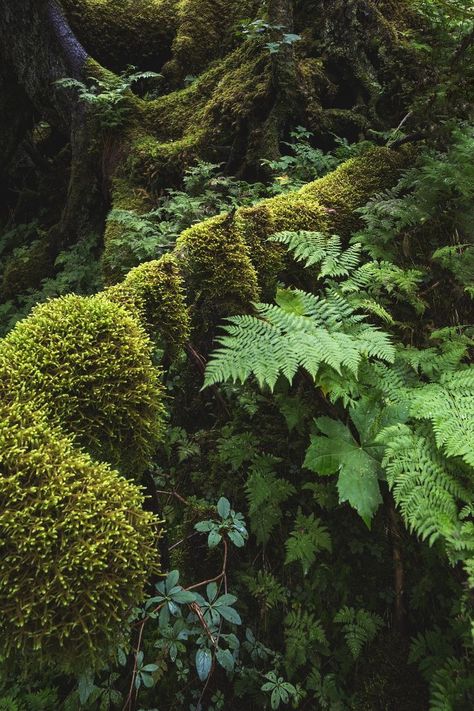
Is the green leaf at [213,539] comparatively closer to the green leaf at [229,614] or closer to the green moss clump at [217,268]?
the green leaf at [229,614]

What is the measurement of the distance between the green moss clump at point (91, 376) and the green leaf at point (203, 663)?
90 centimetres

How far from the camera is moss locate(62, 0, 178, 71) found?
7230mm

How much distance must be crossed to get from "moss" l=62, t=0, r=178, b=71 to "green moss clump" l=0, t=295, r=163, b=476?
7308mm

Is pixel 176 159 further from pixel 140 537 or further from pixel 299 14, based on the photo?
pixel 140 537

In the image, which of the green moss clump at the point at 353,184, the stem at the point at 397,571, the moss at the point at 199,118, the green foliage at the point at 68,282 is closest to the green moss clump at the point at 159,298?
the stem at the point at 397,571

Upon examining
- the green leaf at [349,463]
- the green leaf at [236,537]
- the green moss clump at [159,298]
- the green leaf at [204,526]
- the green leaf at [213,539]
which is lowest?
the green leaf at [236,537]

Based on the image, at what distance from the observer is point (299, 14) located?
6.22m

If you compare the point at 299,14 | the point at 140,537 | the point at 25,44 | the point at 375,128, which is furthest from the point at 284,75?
the point at 140,537

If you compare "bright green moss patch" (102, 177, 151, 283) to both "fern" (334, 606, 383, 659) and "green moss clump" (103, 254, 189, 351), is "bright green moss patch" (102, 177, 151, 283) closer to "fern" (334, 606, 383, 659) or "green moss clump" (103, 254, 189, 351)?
"green moss clump" (103, 254, 189, 351)

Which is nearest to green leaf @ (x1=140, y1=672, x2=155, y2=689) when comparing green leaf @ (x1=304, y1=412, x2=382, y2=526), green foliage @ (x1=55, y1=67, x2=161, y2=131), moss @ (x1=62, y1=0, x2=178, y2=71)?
green leaf @ (x1=304, y1=412, x2=382, y2=526)

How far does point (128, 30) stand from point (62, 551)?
8647 millimetres

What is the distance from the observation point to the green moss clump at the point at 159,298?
7.76 feet

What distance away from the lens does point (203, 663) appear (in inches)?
78.6

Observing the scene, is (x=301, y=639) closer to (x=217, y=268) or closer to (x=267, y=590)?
(x=267, y=590)
